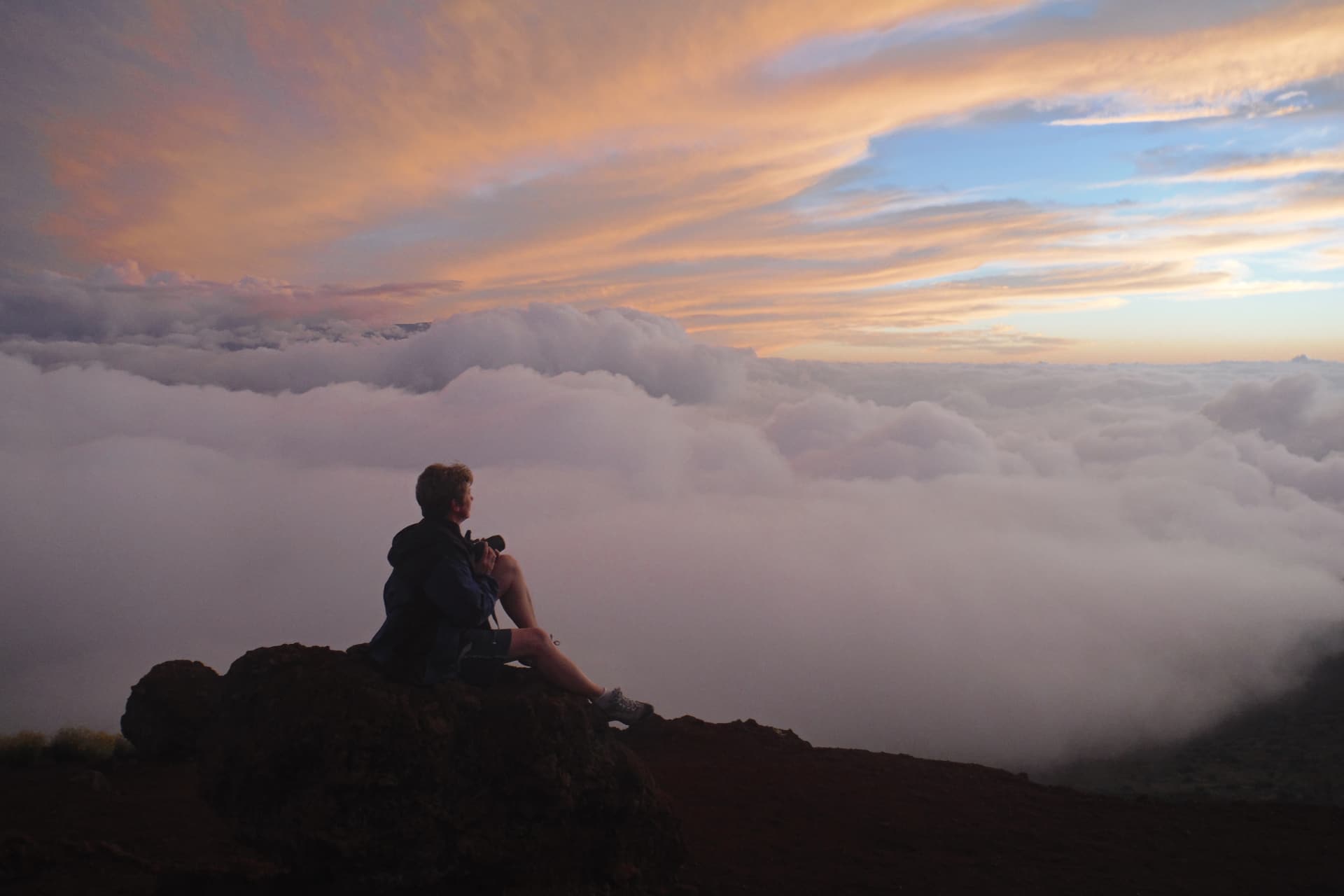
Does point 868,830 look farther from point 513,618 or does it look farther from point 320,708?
point 320,708

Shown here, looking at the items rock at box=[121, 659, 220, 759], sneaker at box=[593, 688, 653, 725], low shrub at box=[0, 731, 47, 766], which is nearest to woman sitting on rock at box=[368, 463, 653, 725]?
sneaker at box=[593, 688, 653, 725]

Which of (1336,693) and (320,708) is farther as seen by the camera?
(1336,693)

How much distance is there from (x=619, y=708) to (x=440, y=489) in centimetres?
→ 289

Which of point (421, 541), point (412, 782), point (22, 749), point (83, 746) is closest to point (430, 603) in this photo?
point (421, 541)

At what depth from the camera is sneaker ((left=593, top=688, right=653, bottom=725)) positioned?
24.0ft

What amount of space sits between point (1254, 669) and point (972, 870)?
146 metres

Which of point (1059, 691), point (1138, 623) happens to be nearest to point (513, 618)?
point (1059, 691)

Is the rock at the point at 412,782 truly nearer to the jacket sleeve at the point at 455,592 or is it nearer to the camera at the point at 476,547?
the jacket sleeve at the point at 455,592

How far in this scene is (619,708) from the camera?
291 inches

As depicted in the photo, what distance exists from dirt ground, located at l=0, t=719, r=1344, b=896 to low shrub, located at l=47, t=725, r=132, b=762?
805mm

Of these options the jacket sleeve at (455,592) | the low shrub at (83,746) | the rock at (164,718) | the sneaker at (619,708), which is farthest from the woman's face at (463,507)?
the low shrub at (83,746)

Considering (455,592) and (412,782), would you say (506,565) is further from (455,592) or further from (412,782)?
(412,782)

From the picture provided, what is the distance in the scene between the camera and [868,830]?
29.3 ft

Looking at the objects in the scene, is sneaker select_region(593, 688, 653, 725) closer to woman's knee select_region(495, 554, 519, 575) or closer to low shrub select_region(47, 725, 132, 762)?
woman's knee select_region(495, 554, 519, 575)
